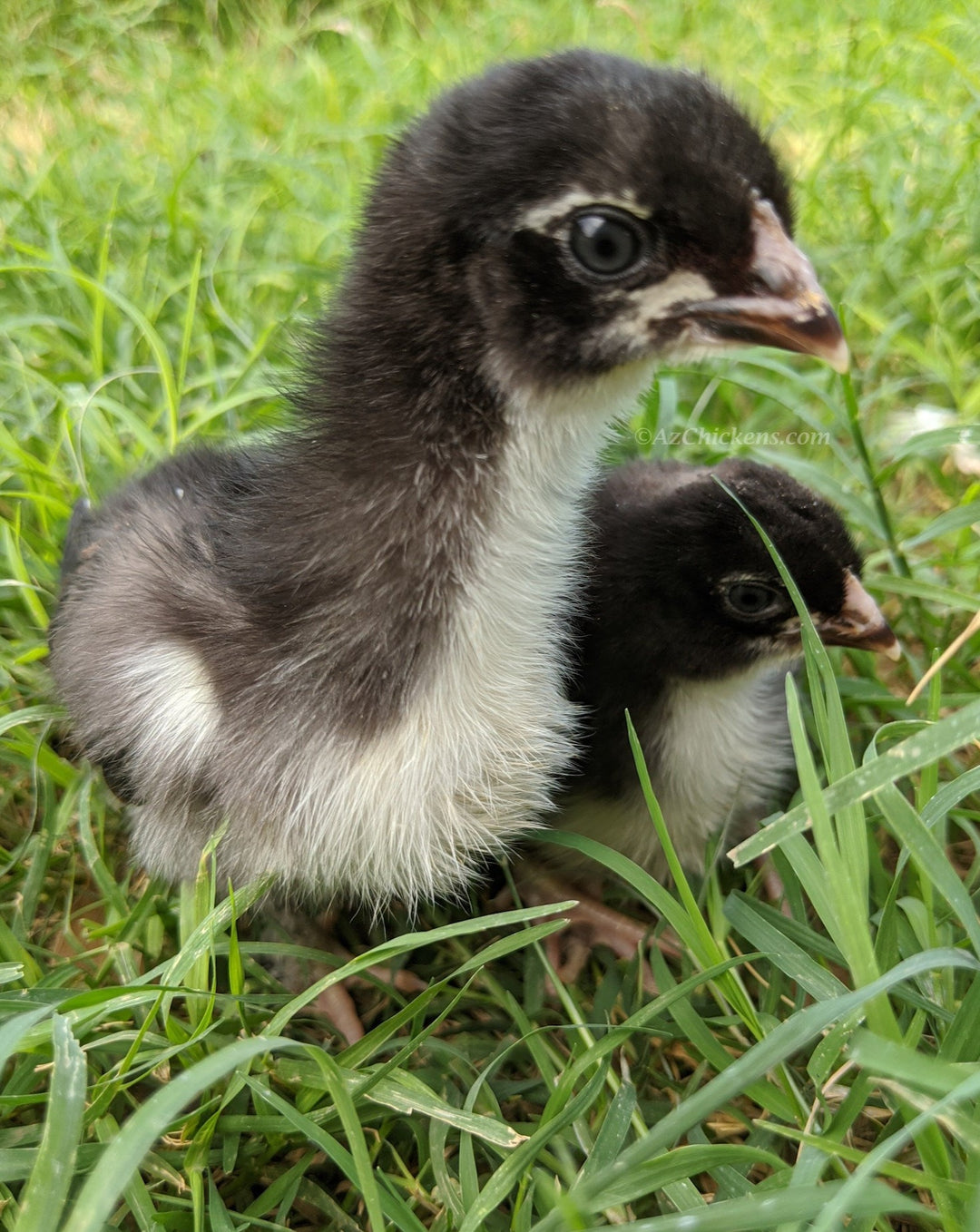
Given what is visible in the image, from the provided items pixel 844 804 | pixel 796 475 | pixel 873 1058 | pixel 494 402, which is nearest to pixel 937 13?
pixel 796 475

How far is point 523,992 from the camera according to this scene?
1.58 metres

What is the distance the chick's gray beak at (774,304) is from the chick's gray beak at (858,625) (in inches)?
18.9

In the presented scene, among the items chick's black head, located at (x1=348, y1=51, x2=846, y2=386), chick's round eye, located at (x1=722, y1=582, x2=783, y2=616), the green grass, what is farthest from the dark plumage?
chick's black head, located at (x1=348, y1=51, x2=846, y2=386)

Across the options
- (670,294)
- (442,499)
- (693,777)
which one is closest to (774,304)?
(670,294)

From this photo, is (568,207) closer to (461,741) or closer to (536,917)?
(461,741)

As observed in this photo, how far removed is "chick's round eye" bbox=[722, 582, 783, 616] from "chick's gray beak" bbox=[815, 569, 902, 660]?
0.27ft

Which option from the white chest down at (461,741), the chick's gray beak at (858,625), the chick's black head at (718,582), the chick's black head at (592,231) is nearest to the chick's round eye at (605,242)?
the chick's black head at (592,231)

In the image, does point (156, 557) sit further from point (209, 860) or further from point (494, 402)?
point (494, 402)

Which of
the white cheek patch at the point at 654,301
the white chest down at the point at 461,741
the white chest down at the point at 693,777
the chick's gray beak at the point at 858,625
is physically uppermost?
the white cheek patch at the point at 654,301

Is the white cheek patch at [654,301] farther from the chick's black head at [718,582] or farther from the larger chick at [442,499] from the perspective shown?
the chick's black head at [718,582]

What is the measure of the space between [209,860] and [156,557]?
44cm

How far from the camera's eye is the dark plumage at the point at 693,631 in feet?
5.31

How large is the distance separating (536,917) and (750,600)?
1.97 ft

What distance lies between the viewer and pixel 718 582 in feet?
5.35
